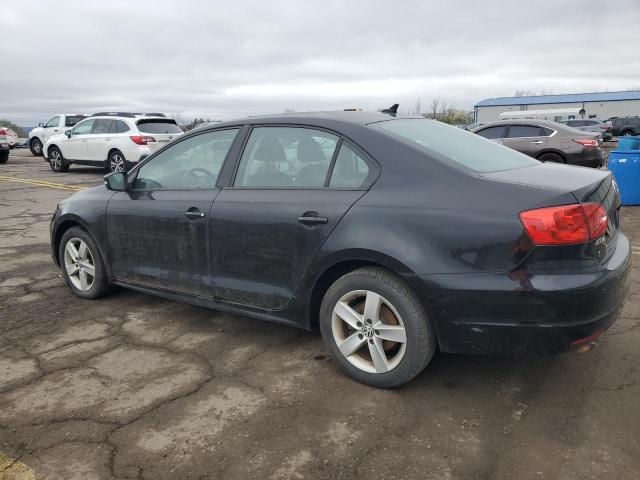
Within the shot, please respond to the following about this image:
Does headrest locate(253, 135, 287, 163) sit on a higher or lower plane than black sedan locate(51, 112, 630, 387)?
higher

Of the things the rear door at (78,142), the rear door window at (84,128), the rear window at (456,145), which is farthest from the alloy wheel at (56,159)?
the rear window at (456,145)

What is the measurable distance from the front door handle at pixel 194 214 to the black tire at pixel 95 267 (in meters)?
1.24

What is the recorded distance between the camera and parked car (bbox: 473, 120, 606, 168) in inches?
445

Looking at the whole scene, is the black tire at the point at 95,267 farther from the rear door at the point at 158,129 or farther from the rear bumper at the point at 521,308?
the rear door at the point at 158,129

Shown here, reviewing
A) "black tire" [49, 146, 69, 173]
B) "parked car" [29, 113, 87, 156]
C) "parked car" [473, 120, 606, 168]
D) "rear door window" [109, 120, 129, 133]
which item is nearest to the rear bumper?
"parked car" [473, 120, 606, 168]

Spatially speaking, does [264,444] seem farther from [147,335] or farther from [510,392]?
[147,335]

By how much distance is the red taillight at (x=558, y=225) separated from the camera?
2.61 metres

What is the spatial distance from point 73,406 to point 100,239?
179 cm

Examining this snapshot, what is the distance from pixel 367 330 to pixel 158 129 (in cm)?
1267

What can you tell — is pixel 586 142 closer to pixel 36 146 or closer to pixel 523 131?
pixel 523 131

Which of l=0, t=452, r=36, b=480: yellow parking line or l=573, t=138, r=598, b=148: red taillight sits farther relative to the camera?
l=573, t=138, r=598, b=148: red taillight

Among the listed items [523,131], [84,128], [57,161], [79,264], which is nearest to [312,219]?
[79,264]

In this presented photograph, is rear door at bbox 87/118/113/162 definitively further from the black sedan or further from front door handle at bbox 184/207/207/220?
front door handle at bbox 184/207/207/220

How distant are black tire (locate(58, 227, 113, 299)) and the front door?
A: 0.69 ft
